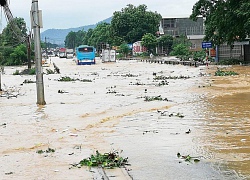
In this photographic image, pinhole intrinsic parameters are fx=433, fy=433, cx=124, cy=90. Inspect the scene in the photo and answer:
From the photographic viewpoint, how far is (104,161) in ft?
21.8

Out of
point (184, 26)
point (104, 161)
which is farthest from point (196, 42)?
point (104, 161)

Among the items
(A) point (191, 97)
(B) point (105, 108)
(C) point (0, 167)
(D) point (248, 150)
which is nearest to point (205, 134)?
(D) point (248, 150)

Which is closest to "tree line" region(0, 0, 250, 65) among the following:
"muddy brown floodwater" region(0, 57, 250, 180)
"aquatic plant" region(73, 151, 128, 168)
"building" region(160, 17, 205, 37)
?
"building" region(160, 17, 205, 37)

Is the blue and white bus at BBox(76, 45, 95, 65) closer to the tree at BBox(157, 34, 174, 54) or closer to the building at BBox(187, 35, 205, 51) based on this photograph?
the tree at BBox(157, 34, 174, 54)

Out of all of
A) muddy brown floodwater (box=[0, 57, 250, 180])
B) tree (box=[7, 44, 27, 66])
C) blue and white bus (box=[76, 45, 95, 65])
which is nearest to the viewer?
muddy brown floodwater (box=[0, 57, 250, 180])

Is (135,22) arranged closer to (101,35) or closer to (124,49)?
(124,49)

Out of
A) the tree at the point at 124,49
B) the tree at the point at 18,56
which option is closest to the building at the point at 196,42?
the tree at the point at 124,49

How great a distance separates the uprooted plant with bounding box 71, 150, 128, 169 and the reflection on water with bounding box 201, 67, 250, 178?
1.61m

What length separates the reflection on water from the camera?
22.9 ft

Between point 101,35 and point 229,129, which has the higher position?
A: point 101,35

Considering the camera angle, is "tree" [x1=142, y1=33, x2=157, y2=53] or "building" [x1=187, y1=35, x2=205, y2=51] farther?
"building" [x1=187, y1=35, x2=205, y2=51]

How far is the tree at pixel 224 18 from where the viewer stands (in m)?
32.4

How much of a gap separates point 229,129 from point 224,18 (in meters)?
27.4

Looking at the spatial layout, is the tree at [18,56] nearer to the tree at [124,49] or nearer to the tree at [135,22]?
the tree at [124,49]
